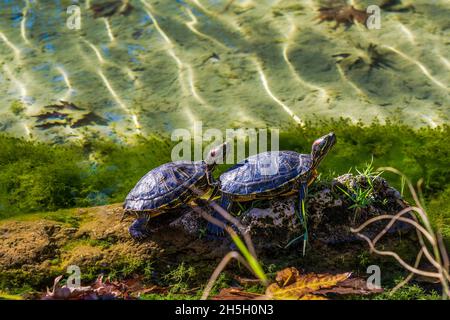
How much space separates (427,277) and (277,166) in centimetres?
157

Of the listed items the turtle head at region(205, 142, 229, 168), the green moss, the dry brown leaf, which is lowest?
the green moss

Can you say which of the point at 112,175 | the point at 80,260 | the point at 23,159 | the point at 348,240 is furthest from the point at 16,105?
the point at 348,240

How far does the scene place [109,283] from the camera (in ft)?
17.2

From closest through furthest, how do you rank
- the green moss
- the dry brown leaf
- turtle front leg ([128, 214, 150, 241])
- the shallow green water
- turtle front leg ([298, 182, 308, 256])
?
the dry brown leaf
the green moss
turtle front leg ([298, 182, 308, 256])
turtle front leg ([128, 214, 150, 241])
the shallow green water

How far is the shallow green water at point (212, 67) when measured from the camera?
29.5 feet

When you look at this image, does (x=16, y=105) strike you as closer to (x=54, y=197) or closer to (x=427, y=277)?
(x=54, y=197)

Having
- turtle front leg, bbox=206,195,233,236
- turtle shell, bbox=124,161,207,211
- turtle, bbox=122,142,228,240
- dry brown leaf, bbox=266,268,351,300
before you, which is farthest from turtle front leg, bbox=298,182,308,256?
turtle shell, bbox=124,161,207,211

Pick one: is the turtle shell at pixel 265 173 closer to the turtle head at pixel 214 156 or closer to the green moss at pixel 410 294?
the turtle head at pixel 214 156

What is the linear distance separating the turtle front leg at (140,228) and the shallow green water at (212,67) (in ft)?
10.6

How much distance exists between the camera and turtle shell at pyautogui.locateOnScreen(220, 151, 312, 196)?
543 centimetres

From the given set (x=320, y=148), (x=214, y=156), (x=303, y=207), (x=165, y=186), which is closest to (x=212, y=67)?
(x=214, y=156)

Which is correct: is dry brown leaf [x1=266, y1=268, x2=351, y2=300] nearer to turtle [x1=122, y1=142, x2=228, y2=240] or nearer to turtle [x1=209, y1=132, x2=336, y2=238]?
turtle [x1=209, y1=132, x2=336, y2=238]

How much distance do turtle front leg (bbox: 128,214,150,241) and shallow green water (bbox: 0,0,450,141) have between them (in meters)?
3.23
